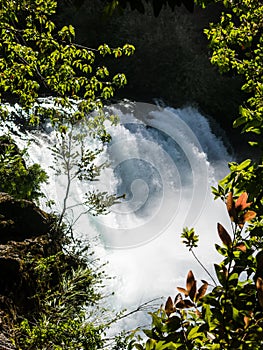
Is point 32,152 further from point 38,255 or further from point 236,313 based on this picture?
point 236,313

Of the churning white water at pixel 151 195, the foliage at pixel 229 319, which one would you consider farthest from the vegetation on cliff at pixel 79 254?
the churning white water at pixel 151 195

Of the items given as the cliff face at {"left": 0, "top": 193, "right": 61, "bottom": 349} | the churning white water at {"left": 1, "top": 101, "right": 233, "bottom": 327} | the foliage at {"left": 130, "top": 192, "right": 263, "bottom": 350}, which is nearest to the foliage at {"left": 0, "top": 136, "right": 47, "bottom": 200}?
the cliff face at {"left": 0, "top": 193, "right": 61, "bottom": 349}

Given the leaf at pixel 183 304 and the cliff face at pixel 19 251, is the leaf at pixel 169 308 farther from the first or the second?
the cliff face at pixel 19 251

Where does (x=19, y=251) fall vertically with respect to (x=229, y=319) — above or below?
above

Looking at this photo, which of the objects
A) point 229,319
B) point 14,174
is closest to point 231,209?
point 229,319

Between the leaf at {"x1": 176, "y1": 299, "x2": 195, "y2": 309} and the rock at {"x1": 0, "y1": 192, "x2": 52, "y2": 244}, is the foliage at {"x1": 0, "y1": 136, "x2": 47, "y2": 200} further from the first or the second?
the leaf at {"x1": 176, "y1": 299, "x2": 195, "y2": 309}

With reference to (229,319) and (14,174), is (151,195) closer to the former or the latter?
(14,174)
